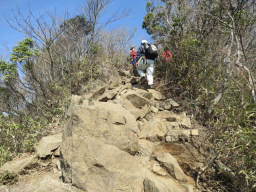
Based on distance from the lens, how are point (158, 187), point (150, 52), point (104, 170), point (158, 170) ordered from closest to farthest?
point (158, 187), point (104, 170), point (158, 170), point (150, 52)

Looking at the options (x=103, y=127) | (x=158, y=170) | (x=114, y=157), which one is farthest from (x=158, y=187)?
(x=103, y=127)

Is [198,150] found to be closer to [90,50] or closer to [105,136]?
[105,136]

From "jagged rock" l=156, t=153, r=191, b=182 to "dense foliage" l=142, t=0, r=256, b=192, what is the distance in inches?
18.0

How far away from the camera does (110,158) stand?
2.59 metres

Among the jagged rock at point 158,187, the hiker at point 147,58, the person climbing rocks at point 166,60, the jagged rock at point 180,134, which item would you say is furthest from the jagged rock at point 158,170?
the person climbing rocks at point 166,60

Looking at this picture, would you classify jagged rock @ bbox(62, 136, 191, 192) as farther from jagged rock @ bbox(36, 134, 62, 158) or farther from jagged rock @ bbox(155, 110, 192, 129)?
jagged rock @ bbox(155, 110, 192, 129)

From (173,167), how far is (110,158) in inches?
41.8

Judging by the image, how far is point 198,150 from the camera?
122 inches

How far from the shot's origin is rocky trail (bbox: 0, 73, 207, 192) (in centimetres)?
247

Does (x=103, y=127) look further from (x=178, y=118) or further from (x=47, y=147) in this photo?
(x=178, y=118)

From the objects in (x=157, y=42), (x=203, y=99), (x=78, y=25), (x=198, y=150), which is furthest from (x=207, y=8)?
(x=78, y=25)

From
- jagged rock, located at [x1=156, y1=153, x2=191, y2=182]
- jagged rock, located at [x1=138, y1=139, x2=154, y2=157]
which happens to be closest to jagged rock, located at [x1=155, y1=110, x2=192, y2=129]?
jagged rock, located at [x1=138, y1=139, x2=154, y2=157]

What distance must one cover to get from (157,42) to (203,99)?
3.61m

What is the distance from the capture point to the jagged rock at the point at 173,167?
263 centimetres
